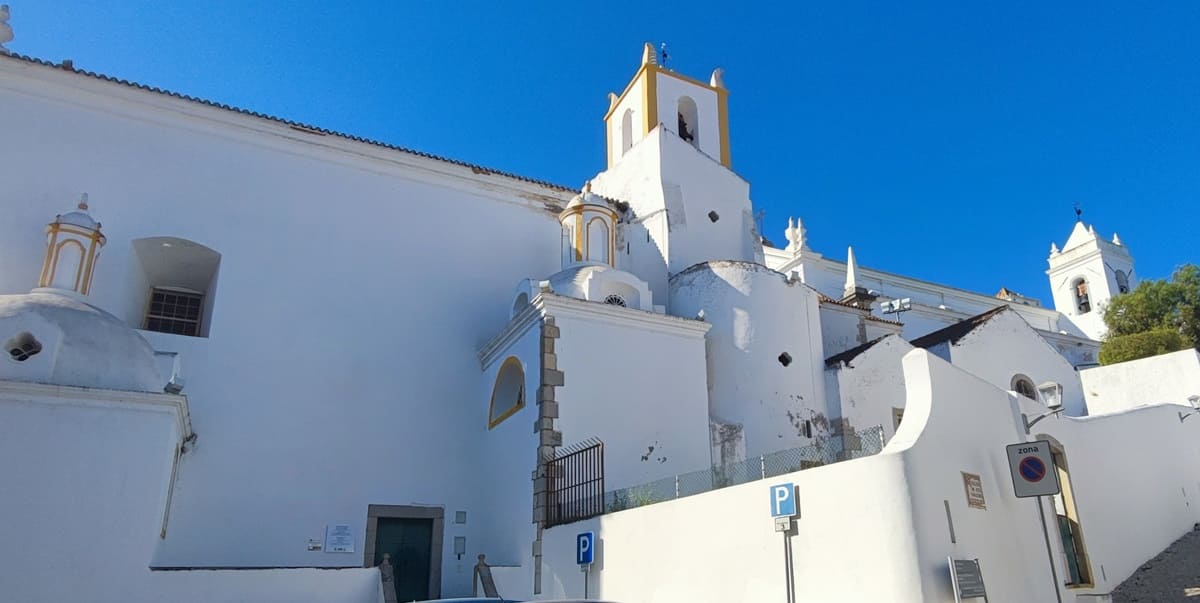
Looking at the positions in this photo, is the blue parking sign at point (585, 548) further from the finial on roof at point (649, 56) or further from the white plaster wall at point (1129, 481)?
the finial on roof at point (649, 56)

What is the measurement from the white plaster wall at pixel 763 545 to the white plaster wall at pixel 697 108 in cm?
1168

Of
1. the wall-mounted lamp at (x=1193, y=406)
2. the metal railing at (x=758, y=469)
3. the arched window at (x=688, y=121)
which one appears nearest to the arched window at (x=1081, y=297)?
the wall-mounted lamp at (x=1193, y=406)

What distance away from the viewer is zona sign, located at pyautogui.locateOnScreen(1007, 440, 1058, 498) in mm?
7418

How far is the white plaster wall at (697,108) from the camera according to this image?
19.3 m

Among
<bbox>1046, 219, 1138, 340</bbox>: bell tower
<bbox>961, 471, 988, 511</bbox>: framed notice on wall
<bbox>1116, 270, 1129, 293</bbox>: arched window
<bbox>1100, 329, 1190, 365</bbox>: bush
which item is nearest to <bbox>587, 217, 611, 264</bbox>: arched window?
<bbox>961, 471, 988, 511</bbox>: framed notice on wall

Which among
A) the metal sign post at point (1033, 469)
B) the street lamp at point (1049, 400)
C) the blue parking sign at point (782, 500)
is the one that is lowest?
the blue parking sign at point (782, 500)

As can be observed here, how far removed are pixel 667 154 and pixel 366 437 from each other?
863cm

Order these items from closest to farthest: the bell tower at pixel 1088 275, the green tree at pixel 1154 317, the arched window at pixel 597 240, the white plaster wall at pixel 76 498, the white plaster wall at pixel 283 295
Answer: the white plaster wall at pixel 76 498 → the white plaster wall at pixel 283 295 → the arched window at pixel 597 240 → the green tree at pixel 1154 317 → the bell tower at pixel 1088 275

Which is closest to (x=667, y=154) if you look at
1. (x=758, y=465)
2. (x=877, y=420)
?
(x=877, y=420)

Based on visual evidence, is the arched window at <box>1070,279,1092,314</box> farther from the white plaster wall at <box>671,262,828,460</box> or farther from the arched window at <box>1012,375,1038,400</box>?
the white plaster wall at <box>671,262,828,460</box>

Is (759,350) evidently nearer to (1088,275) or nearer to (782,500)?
(782,500)

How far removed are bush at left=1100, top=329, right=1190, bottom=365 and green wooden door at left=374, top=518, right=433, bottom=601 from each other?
677 inches

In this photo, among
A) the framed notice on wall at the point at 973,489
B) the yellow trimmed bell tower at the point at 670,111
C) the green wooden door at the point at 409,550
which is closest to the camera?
the framed notice on wall at the point at 973,489

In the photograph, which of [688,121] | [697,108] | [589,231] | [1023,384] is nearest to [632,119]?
[688,121]
